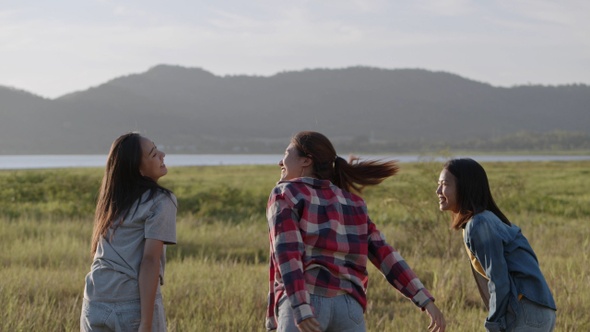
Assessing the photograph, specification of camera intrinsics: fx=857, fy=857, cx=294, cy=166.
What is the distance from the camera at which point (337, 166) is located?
3.89 m

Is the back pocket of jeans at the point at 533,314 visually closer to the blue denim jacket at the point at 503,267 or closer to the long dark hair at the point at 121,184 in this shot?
the blue denim jacket at the point at 503,267

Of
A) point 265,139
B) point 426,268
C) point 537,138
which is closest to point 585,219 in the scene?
point 426,268

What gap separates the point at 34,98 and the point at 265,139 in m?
48.2

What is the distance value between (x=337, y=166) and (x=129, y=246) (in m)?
0.99

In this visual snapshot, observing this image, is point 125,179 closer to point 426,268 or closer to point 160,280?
point 160,280

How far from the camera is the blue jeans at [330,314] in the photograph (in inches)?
137

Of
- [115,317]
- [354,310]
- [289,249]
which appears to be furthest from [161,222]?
[354,310]

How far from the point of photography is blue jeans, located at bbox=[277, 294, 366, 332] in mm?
3484

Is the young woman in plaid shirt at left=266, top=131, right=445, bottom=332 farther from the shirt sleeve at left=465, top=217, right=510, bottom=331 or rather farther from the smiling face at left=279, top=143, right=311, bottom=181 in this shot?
the shirt sleeve at left=465, top=217, right=510, bottom=331

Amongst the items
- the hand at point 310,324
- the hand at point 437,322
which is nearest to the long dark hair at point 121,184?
the hand at point 310,324

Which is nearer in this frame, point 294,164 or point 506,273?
point 294,164

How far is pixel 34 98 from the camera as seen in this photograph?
508 ft

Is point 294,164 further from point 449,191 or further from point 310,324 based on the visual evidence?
point 449,191

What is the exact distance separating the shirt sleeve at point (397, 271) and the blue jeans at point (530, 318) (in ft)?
1.43
